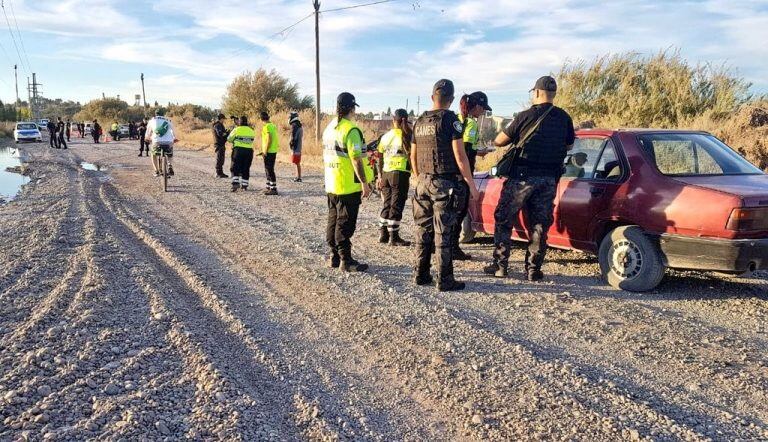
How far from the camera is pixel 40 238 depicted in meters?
7.09

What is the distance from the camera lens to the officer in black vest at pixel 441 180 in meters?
5.04

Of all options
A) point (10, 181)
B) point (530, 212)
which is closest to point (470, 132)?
point (530, 212)

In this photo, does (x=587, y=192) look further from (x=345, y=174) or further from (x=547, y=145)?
(x=345, y=174)

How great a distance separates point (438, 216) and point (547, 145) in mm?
1290

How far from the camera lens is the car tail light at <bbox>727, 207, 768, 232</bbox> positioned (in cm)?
438

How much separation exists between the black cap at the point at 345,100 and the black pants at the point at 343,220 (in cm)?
93

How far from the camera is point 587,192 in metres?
5.49

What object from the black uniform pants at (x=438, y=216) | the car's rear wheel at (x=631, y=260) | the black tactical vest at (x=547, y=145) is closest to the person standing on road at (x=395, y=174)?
the black uniform pants at (x=438, y=216)

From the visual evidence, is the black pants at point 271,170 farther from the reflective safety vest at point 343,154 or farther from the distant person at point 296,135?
the reflective safety vest at point 343,154

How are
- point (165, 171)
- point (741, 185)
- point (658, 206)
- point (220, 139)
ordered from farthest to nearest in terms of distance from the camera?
point (220, 139), point (165, 171), point (658, 206), point (741, 185)

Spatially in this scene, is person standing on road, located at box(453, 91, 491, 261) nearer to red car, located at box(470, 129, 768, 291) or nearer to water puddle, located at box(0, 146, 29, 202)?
red car, located at box(470, 129, 768, 291)

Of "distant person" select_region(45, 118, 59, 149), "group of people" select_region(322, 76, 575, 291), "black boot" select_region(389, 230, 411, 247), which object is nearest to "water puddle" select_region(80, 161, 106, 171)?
"distant person" select_region(45, 118, 59, 149)

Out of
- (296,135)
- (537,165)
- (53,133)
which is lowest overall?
(537,165)

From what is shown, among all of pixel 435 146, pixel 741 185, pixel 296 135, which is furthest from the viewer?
pixel 296 135
